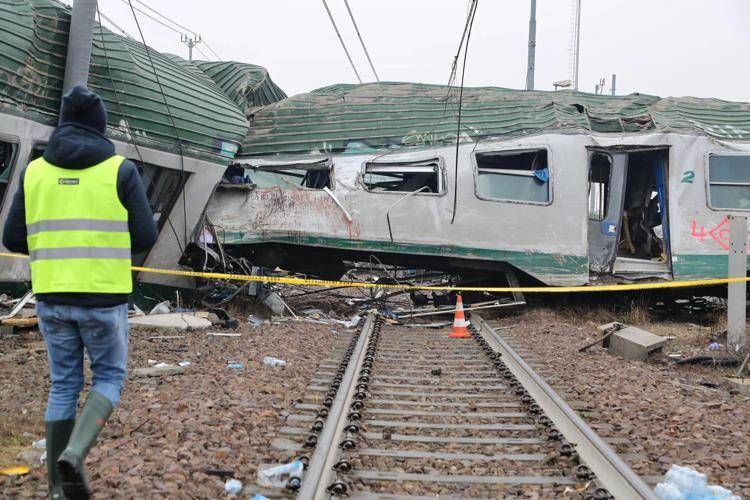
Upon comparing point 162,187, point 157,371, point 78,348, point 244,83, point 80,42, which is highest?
point 244,83

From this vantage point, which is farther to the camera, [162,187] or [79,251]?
[162,187]

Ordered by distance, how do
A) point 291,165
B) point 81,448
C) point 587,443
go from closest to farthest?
point 81,448, point 587,443, point 291,165

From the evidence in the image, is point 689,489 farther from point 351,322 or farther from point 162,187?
point 162,187

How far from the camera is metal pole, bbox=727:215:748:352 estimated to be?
7.29 meters

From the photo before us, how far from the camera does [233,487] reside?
127 inches

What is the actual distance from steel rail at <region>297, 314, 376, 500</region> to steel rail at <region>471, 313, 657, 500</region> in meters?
1.34

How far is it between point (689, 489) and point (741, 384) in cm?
312

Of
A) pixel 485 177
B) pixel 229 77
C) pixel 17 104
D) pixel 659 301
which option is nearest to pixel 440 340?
pixel 485 177

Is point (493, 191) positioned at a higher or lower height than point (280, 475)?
higher

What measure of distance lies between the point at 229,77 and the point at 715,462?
11297 millimetres

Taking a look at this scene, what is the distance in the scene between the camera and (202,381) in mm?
5473

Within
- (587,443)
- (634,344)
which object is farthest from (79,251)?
(634,344)

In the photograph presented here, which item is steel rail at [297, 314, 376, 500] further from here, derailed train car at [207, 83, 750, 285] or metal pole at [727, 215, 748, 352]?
derailed train car at [207, 83, 750, 285]

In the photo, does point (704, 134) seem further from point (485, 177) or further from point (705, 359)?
point (705, 359)
